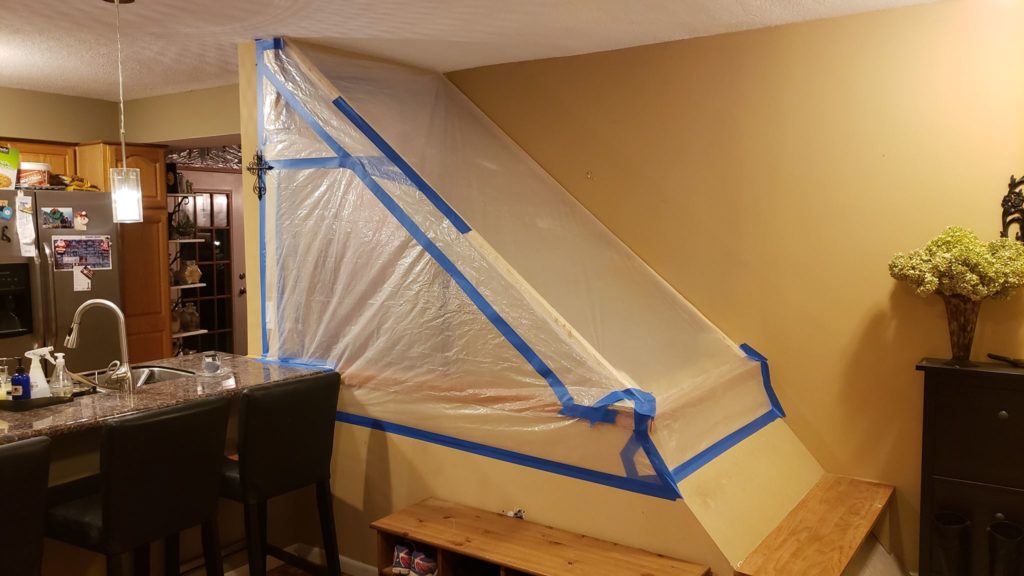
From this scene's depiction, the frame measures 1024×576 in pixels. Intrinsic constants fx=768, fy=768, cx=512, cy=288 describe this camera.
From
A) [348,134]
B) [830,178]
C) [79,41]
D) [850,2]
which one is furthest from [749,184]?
[79,41]

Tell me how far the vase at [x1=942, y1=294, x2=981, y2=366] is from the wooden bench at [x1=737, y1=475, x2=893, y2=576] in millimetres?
610

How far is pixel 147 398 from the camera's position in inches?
104

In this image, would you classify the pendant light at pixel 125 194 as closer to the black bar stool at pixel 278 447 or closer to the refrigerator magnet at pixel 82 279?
the black bar stool at pixel 278 447

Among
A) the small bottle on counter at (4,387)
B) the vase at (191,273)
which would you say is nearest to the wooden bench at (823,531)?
the small bottle on counter at (4,387)

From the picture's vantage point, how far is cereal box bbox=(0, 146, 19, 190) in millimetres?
4203

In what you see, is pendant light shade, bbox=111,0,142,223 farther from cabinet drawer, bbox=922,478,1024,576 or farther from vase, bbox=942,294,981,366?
cabinet drawer, bbox=922,478,1024,576

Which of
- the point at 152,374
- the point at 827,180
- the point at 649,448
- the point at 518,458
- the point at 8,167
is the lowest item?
the point at 518,458

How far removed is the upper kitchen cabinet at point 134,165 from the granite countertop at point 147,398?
197 centimetres

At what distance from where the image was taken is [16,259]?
165 inches

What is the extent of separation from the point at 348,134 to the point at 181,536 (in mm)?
1693

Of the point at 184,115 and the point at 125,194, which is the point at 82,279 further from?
the point at 125,194

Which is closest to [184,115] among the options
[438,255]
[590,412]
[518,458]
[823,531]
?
[438,255]

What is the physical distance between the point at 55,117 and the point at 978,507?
5275 millimetres

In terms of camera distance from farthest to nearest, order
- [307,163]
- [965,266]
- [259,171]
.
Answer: [259,171] < [307,163] < [965,266]
